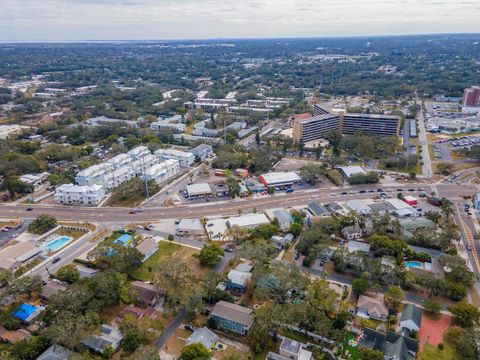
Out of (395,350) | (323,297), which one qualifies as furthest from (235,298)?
(395,350)

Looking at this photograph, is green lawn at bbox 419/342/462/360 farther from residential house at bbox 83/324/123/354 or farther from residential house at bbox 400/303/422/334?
residential house at bbox 83/324/123/354

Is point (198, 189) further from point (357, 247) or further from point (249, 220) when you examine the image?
point (357, 247)

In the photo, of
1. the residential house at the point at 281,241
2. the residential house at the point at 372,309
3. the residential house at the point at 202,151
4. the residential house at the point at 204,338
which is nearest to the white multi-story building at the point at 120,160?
the residential house at the point at 202,151

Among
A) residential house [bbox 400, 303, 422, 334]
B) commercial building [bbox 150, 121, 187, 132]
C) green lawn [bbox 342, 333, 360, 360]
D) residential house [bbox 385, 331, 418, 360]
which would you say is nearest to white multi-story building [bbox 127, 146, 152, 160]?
commercial building [bbox 150, 121, 187, 132]

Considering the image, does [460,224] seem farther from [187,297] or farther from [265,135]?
[265,135]

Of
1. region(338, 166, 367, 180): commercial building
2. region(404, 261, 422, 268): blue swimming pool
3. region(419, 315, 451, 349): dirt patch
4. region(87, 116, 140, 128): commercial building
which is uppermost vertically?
region(87, 116, 140, 128): commercial building

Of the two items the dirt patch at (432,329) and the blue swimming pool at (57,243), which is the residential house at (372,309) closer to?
the dirt patch at (432,329)
